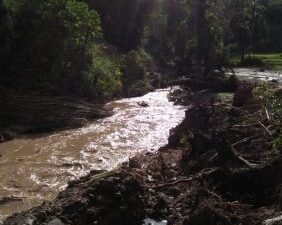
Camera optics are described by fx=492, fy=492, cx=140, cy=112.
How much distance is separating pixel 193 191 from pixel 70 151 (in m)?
10.4

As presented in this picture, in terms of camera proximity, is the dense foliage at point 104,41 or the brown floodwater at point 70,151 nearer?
the brown floodwater at point 70,151

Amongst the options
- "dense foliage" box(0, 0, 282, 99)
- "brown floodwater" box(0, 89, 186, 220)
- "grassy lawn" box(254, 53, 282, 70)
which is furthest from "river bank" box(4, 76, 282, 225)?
"grassy lawn" box(254, 53, 282, 70)

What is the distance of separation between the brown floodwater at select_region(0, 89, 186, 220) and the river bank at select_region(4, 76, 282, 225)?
8.52 ft

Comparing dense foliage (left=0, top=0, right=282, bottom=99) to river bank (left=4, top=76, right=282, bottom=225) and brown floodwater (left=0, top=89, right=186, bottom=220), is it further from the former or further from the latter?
river bank (left=4, top=76, right=282, bottom=225)

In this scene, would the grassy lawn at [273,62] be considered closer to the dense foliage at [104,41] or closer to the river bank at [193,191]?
the dense foliage at [104,41]

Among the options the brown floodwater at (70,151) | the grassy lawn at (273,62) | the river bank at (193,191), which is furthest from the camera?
the grassy lawn at (273,62)

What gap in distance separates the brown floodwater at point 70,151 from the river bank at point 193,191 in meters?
2.60

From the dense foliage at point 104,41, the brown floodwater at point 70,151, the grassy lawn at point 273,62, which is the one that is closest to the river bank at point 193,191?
the brown floodwater at point 70,151

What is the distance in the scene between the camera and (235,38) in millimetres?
84000

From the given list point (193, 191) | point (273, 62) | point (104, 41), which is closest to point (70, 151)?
point (193, 191)

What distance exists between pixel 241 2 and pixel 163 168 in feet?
259

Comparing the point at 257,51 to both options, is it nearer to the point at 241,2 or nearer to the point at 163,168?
the point at 241,2

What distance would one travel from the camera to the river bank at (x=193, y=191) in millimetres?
13312

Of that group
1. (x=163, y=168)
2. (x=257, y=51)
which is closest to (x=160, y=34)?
(x=257, y=51)
